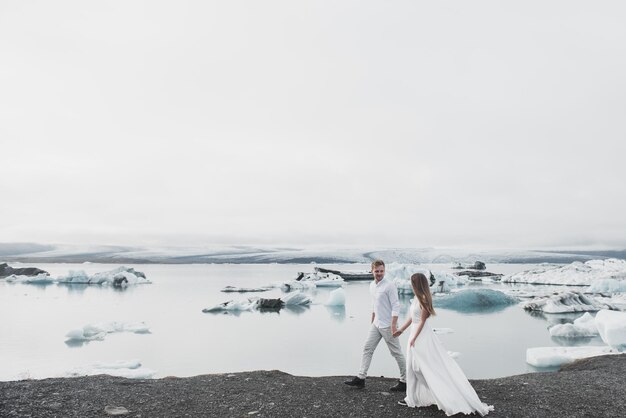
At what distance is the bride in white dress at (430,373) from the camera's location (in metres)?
5.52

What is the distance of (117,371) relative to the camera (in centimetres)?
1135

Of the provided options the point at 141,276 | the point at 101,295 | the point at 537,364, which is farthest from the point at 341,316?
the point at 141,276

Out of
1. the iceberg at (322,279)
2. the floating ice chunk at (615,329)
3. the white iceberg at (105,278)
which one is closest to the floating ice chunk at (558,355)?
the floating ice chunk at (615,329)

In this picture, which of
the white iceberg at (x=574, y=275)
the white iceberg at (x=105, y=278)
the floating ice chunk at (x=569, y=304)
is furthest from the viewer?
the white iceberg at (x=105, y=278)

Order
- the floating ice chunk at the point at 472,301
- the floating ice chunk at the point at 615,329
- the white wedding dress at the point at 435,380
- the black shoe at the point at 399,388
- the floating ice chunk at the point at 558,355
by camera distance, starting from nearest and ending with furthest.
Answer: the white wedding dress at the point at 435,380
the black shoe at the point at 399,388
the floating ice chunk at the point at 558,355
the floating ice chunk at the point at 615,329
the floating ice chunk at the point at 472,301

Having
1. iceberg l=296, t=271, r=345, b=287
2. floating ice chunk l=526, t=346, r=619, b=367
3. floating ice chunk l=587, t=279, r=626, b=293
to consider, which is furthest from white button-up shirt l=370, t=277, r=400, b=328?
iceberg l=296, t=271, r=345, b=287

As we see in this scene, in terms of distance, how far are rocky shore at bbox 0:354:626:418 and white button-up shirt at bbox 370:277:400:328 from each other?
97 cm

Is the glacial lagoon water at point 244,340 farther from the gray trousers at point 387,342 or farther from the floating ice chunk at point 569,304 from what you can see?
the gray trousers at point 387,342

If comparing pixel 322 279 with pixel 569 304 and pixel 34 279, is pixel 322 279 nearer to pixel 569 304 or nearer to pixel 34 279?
pixel 569 304

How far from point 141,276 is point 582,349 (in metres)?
50.1

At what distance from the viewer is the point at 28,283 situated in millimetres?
53031

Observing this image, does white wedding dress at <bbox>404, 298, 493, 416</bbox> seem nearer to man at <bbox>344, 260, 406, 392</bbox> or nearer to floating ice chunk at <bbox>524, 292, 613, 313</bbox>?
man at <bbox>344, 260, 406, 392</bbox>

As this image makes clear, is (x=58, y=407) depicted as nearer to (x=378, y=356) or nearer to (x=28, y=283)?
(x=378, y=356)

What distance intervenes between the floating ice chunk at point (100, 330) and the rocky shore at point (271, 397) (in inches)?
448
